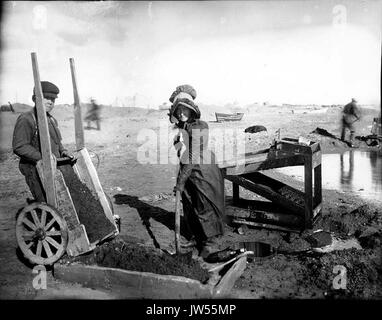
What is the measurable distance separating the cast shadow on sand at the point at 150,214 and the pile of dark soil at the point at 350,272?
202 cm

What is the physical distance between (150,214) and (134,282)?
9.94 feet

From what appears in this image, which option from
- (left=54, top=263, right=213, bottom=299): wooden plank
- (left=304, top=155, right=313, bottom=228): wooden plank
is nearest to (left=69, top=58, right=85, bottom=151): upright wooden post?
(left=54, top=263, right=213, bottom=299): wooden plank

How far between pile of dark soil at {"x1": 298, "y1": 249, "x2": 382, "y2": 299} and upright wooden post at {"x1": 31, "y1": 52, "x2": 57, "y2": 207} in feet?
10.7

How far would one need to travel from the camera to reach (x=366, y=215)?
5957mm

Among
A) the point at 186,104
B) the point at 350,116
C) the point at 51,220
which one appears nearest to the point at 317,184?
the point at 186,104

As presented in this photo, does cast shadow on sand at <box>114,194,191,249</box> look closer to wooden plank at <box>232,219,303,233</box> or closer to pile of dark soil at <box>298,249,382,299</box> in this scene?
wooden plank at <box>232,219,303,233</box>

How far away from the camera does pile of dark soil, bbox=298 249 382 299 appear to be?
12.7 ft

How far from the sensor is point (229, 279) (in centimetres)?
383

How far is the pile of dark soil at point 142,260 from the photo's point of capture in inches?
151

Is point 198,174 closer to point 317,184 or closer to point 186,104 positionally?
point 186,104

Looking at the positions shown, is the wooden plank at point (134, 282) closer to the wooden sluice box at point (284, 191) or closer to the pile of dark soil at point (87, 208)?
the pile of dark soil at point (87, 208)

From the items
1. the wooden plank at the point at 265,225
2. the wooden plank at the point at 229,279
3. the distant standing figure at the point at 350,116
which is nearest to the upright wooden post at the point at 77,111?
the wooden plank at the point at 229,279

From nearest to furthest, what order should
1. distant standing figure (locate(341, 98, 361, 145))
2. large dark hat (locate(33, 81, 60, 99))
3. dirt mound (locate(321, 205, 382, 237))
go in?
large dark hat (locate(33, 81, 60, 99)), dirt mound (locate(321, 205, 382, 237)), distant standing figure (locate(341, 98, 361, 145))
